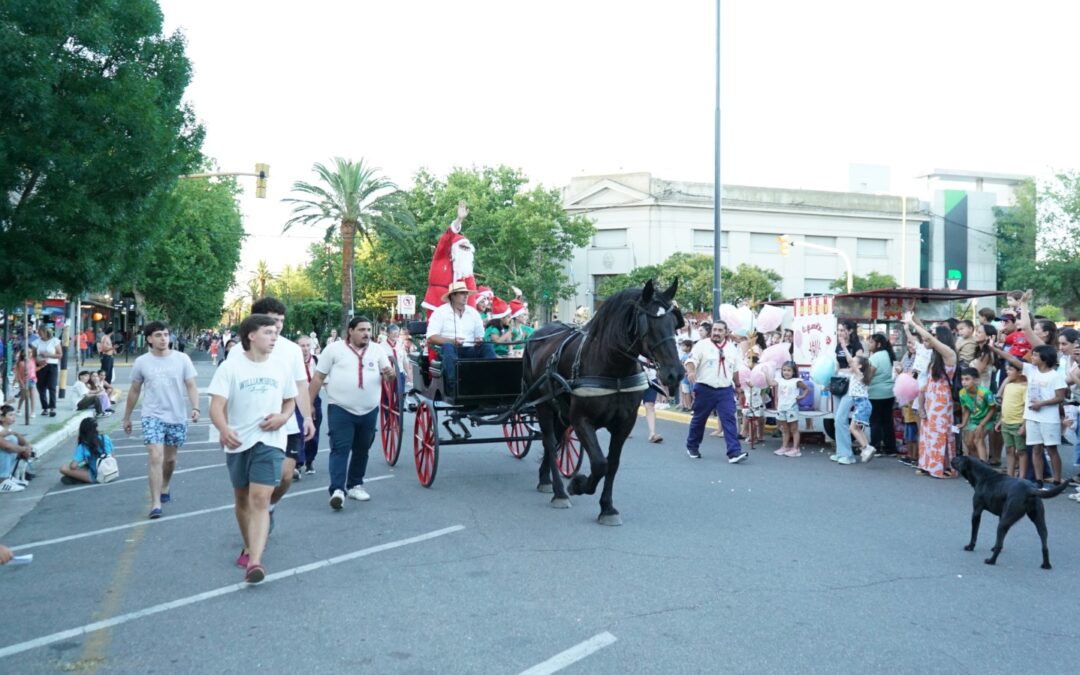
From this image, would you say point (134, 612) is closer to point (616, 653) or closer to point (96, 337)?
point (616, 653)

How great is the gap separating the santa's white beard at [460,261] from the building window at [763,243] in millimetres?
47760

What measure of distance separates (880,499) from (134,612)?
Answer: 23.4ft

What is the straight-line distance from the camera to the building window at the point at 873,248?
5833 centimetres

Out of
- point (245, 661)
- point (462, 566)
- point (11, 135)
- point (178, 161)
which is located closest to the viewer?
point (245, 661)

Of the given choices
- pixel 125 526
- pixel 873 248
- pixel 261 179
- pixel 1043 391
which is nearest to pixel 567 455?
pixel 125 526

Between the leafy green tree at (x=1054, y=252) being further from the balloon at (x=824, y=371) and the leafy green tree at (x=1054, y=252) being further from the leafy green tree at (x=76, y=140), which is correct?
the leafy green tree at (x=76, y=140)

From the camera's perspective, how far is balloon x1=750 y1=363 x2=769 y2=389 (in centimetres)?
1304

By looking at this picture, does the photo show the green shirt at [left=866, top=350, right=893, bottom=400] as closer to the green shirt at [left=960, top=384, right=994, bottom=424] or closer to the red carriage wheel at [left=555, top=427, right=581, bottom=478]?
the green shirt at [left=960, top=384, right=994, bottom=424]

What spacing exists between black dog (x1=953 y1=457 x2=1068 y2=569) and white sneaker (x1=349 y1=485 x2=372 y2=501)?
556cm

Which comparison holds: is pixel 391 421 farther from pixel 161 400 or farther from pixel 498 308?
pixel 161 400

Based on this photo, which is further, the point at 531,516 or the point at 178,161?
the point at 178,161

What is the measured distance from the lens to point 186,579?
5.98 metres

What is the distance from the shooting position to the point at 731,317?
16.8 meters

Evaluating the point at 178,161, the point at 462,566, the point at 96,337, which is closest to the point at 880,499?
the point at 462,566
